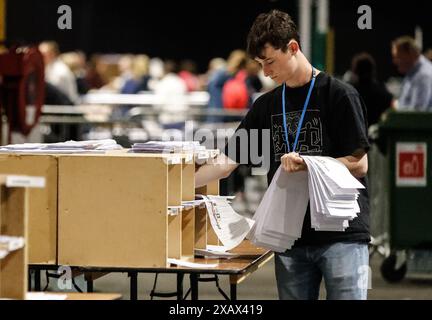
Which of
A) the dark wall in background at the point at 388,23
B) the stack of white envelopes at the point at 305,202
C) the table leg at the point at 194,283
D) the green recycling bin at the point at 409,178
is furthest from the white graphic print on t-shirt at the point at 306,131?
the dark wall in background at the point at 388,23

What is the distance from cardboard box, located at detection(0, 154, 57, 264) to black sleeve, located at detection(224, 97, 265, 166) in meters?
0.91

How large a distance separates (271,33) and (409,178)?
17.5ft

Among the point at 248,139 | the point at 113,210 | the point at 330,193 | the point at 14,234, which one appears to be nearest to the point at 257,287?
the point at 248,139

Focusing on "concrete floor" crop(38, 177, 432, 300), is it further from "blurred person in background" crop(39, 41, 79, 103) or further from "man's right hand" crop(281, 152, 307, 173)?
"blurred person in background" crop(39, 41, 79, 103)

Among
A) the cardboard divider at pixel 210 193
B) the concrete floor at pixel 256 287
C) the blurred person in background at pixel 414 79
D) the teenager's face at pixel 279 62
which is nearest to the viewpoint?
the teenager's face at pixel 279 62

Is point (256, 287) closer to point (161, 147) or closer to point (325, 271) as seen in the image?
point (161, 147)

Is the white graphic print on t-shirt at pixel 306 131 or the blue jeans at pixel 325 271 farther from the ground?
the white graphic print on t-shirt at pixel 306 131

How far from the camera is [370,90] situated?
38.3ft

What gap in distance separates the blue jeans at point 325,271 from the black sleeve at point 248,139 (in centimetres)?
64

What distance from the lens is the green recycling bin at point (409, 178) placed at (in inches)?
389

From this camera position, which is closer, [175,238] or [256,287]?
[175,238]

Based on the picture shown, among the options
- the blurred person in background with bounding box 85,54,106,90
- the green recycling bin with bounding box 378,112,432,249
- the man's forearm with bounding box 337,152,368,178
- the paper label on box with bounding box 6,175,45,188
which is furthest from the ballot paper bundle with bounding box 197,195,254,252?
the blurred person in background with bounding box 85,54,106,90

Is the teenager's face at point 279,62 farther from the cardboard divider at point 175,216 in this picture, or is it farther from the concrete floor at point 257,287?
the concrete floor at point 257,287
